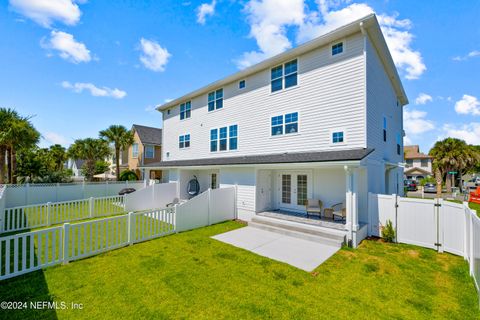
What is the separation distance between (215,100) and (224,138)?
2.94 m

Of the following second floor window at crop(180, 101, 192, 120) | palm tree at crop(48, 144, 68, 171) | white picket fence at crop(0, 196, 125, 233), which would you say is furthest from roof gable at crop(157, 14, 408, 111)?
palm tree at crop(48, 144, 68, 171)

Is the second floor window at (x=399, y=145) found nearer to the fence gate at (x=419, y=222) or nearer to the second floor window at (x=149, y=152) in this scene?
the fence gate at (x=419, y=222)

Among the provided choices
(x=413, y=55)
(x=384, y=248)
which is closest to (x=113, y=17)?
(x=384, y=248)

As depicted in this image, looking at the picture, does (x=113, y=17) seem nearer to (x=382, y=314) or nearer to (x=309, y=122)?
(x=309, y=122)

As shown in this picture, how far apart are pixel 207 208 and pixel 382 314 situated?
7.31 metres

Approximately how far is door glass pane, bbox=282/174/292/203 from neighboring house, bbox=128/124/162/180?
706 inches

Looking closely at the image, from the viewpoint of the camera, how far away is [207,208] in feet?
31.8

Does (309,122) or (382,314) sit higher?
(309,122)

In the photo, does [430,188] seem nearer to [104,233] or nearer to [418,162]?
[418,162]

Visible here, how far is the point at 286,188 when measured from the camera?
10.8 m

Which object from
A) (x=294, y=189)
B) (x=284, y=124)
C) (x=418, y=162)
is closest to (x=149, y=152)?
(x=284, y=124)

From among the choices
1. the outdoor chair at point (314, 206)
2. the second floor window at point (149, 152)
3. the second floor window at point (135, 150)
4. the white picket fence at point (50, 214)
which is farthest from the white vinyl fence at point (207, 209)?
the second floor window at point (135, 150)

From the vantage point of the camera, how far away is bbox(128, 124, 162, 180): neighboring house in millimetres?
24484

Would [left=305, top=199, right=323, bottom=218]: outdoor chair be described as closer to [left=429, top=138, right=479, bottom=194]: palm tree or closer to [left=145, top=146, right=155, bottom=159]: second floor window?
[left=145, top=146, right=155, bottom=159]: second floor window
